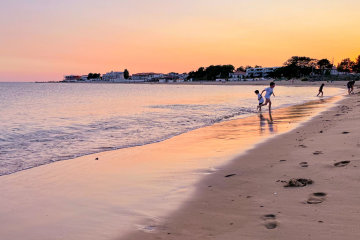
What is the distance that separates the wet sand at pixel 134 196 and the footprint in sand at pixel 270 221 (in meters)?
0.08

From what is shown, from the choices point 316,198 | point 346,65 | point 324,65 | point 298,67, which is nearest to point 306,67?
point 298,67

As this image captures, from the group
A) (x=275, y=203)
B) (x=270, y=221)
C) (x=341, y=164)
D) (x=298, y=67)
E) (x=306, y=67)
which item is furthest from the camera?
(x=306, y=67)

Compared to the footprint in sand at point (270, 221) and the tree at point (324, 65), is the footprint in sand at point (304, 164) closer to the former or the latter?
the footprint in sand at point (270, 221)

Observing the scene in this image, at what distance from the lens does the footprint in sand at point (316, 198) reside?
4215mm

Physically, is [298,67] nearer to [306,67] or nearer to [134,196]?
[306,67]

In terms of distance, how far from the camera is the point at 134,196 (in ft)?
16.9

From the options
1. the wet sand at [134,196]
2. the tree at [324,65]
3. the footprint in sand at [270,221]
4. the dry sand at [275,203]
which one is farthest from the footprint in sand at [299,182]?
the tree at [324,65]

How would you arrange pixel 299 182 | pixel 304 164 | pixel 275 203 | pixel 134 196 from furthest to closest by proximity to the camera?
pixel 304 164 → pixel 134 196 → pixel 299 182 → pixel 275 203

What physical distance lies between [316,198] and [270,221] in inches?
37.9

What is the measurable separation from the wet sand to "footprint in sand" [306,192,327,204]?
51cm

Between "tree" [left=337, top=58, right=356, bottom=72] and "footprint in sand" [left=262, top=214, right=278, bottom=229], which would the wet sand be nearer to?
"footprint in sand" [left=262, top=214, right=278, bottom=229]

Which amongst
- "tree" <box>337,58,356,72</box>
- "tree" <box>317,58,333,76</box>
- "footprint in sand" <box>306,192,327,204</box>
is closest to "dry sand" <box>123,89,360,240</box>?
"footprint in sand" <box>306,192,327,204</box>

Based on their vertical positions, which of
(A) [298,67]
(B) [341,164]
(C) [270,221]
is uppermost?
(A) [298,67]

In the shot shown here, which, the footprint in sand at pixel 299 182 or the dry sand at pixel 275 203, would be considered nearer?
the dry sand at pixel 275 203
